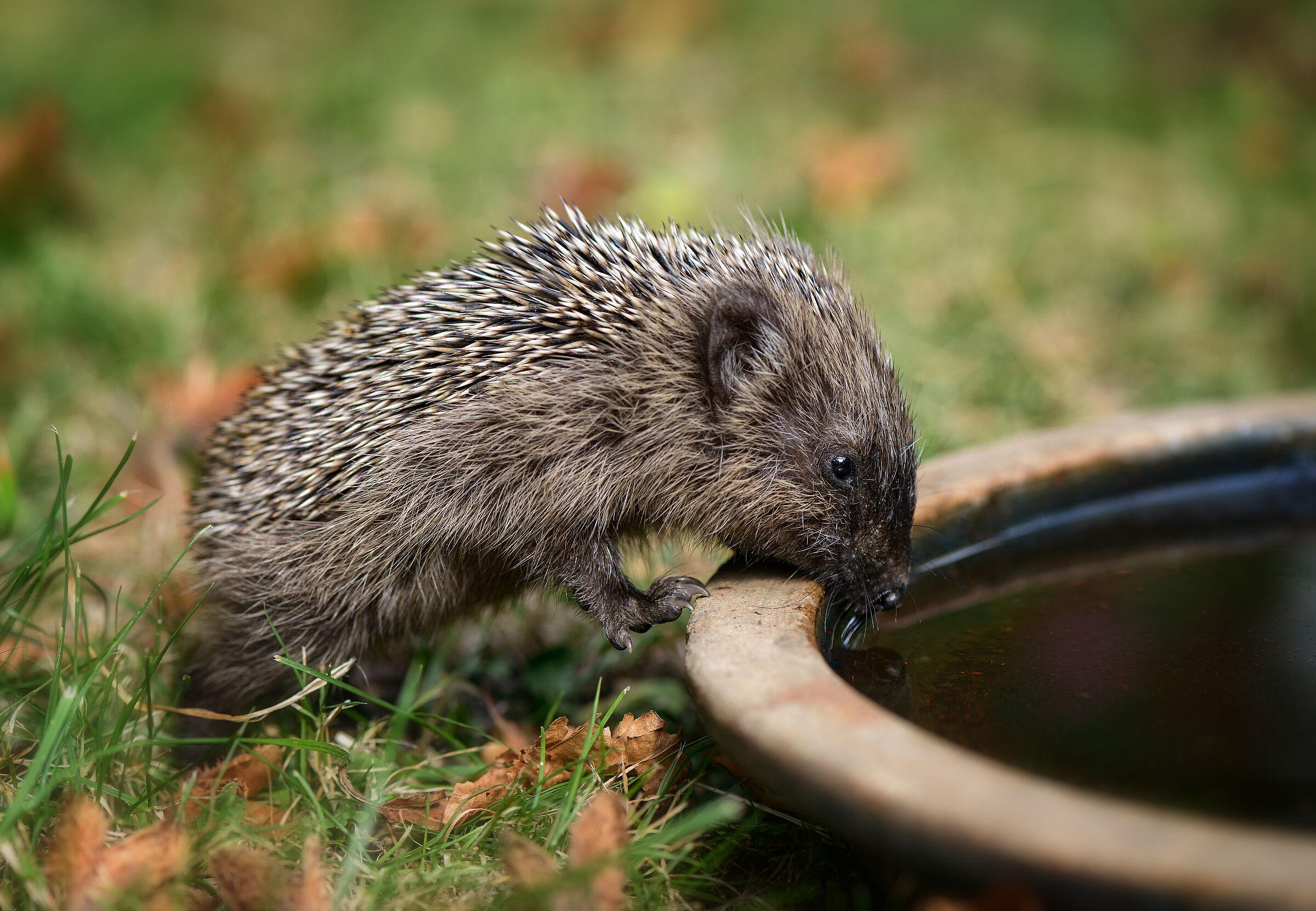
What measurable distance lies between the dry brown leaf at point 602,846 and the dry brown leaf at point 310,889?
0.64m

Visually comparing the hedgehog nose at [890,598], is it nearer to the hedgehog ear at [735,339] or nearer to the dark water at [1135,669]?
the dark water at [1135,669]

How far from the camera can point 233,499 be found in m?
4.16

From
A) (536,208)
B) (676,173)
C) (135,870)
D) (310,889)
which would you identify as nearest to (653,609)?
(310,889)

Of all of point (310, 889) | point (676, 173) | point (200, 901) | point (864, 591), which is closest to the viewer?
point (310, 889)

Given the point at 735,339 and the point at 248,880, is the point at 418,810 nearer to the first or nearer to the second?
the point at 248,880

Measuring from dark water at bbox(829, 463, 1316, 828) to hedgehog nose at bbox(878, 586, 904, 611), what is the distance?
4.2 inches

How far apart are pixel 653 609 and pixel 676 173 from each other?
554 cm

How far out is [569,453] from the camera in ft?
12.4

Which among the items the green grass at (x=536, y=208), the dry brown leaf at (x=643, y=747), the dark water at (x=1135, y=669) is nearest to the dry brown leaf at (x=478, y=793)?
the green grass at (x=536, y=208)

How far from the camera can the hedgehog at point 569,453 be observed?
12.4 ft

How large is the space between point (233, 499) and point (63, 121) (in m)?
6.60

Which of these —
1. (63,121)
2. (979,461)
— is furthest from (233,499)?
(63,121)

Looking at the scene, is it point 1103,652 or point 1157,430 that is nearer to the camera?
point 1103,652

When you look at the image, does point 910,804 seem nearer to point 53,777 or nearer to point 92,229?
point 53,777
